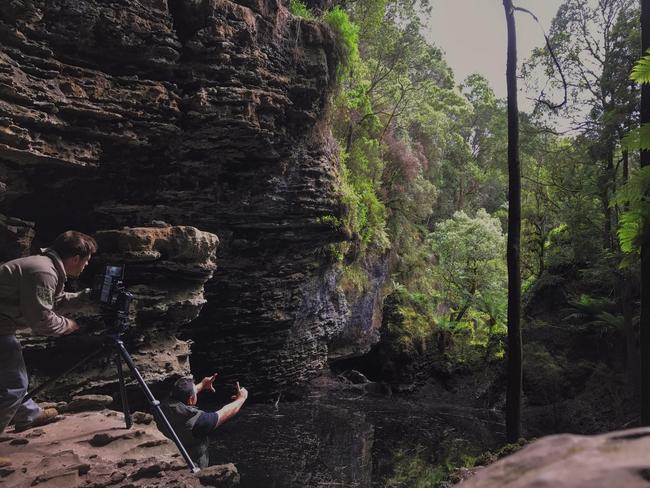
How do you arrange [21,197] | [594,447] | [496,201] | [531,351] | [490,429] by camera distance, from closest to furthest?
1. [594,447]
2. [21,197]
3. [490,429]
4. [531,351]
5. [496,201]

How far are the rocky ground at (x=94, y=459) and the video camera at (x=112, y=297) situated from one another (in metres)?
1.01

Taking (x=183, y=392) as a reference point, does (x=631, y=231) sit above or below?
above

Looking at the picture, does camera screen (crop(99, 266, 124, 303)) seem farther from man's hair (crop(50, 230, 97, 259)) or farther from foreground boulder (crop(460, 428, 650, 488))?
foreground boulder (crop(460, 428, 650, 488))

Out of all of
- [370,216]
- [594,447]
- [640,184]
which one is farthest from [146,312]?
[370,216]

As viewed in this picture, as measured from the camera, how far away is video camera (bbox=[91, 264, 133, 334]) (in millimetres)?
4082

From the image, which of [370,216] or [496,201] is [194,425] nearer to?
[370,216]

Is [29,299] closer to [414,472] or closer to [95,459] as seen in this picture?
[95,459]

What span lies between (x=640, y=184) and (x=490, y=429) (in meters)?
9.67

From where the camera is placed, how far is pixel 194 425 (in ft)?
14.3

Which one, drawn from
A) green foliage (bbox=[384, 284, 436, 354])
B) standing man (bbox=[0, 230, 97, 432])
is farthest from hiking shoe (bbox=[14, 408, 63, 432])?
green foliage (bbox=[384, 284, 436, 354])

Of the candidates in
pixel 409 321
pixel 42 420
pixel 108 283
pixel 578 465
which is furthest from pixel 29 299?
pixel 409 321

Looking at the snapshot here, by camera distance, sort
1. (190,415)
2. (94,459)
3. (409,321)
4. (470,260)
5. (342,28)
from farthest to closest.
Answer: (470,260) → (409,321) → (342,28) → (190,415) → (94,459)

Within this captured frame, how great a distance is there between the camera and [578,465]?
39.0 inches

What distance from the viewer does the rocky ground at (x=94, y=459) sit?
11.8 feet
